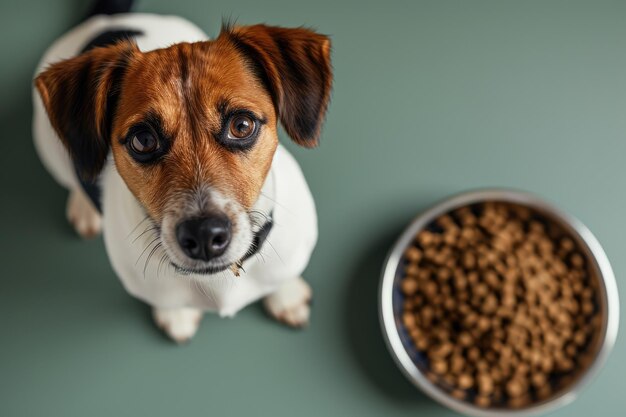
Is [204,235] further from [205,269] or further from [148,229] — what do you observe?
[148,229]

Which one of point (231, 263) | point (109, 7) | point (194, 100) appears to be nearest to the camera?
point (194, 100)

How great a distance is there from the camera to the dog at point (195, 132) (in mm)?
1238

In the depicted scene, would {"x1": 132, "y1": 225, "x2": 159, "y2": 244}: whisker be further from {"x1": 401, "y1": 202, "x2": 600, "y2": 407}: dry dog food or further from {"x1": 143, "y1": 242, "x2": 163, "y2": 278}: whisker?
{"x1": 401, "y1": 202, "x2": 600, "y2": 407}: dry dog food

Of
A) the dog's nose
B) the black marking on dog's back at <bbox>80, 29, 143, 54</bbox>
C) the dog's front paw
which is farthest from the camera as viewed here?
the dog's front paw

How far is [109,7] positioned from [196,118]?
0.83 m

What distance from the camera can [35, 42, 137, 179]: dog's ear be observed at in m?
1.31

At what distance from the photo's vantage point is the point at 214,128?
1.24m

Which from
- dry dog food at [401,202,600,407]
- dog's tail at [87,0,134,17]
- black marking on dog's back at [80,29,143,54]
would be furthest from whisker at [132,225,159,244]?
dry dog food at [401,202,600,407]

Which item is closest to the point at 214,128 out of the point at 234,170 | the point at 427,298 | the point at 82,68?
the point at 234,170

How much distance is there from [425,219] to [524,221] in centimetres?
34

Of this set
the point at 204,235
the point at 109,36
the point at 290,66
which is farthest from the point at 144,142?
the point at 109,36

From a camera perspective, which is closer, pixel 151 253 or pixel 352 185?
pixel 151 253

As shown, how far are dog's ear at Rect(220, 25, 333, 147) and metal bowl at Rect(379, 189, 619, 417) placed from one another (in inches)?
28.5

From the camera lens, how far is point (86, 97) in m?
1.32
